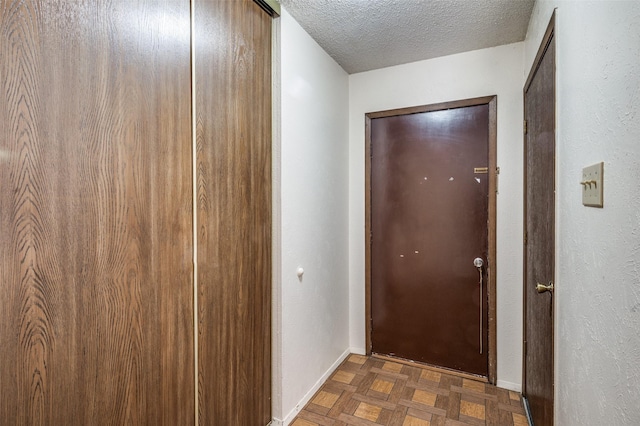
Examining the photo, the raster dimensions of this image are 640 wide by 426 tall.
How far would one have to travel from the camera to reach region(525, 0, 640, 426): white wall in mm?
669

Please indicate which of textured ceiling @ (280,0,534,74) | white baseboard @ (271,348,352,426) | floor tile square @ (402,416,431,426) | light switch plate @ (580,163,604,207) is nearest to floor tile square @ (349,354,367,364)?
white baseboard @ (271,348,352,426)

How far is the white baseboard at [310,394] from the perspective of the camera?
194cm

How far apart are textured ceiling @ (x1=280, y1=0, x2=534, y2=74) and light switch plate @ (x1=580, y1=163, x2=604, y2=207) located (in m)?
1.37

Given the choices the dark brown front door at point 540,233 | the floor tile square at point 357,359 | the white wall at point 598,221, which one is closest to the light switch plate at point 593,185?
the white wall at point 598,221

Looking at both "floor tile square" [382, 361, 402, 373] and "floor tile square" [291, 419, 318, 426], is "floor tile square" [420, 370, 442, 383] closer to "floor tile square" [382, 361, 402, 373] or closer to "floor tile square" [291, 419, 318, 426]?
"floor tile square" [382, 361, 402, 373]

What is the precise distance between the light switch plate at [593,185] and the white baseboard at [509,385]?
6.21 ft

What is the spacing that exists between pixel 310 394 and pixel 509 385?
1381 mm

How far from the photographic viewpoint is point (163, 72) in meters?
1.23

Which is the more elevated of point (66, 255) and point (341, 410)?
point (66, 255)

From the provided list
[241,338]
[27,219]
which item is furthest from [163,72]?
[241,338]

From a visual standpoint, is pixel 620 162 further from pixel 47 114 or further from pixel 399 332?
pixel 399 332

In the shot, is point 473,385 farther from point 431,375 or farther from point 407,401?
point 407,401

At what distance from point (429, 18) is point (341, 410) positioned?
2.44m

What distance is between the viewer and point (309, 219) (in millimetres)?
2199
